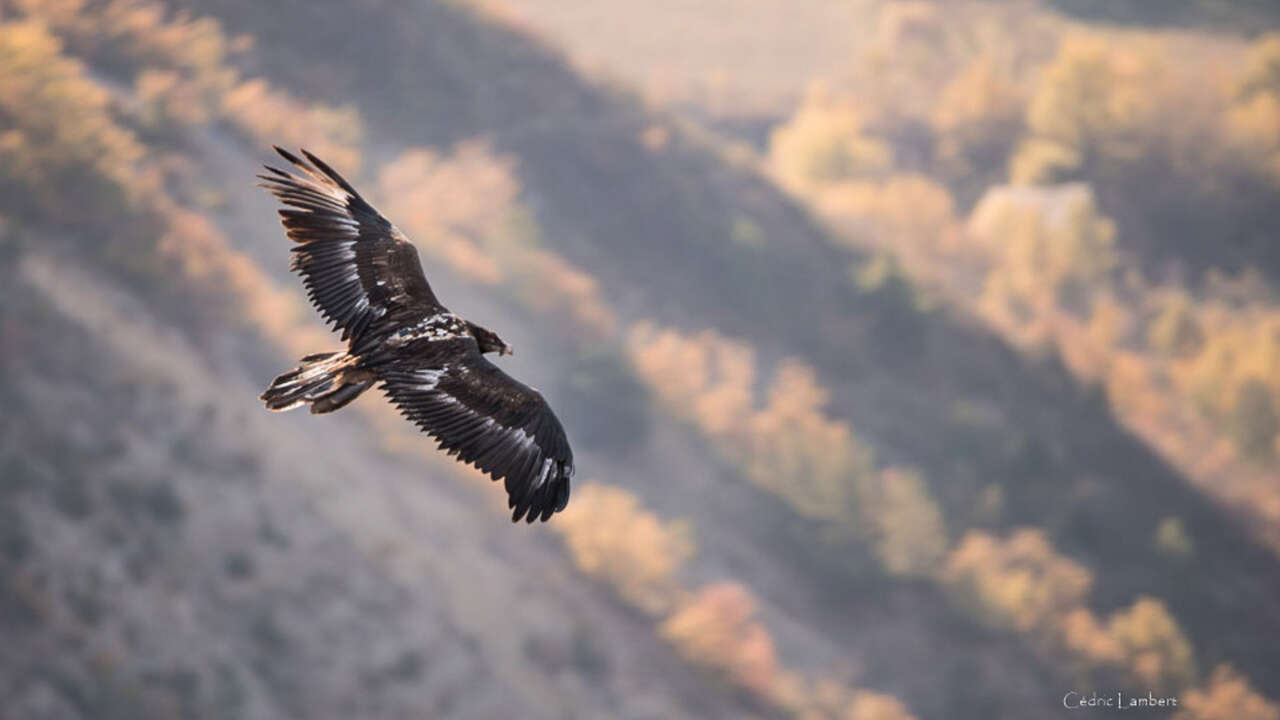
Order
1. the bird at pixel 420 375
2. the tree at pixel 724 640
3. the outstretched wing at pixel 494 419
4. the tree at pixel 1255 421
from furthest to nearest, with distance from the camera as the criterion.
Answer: the tree at pixel 1255 421 → the tree at pixel 724 640 → the outstretched wing at pixel 494 419 → the bird at pixel 420 375

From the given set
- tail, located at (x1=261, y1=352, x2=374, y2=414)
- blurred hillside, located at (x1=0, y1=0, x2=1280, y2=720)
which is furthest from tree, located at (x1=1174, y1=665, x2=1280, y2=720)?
tail, located at (x1=261, y1=352, x2=374, y2=414)

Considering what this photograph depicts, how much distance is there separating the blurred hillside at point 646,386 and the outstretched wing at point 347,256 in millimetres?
20986

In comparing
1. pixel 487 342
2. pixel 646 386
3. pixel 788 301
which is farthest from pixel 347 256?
pixel 788 301

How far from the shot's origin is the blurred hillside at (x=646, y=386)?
33125 millimetres

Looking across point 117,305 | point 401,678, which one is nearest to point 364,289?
point 401,678

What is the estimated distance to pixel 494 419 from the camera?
462 inches

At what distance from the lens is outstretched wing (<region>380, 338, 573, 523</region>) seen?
1157cm

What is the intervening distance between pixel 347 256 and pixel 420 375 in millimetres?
1698

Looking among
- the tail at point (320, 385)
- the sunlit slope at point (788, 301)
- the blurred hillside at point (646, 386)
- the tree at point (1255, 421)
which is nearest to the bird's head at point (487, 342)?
the tail at point (320, 385)
